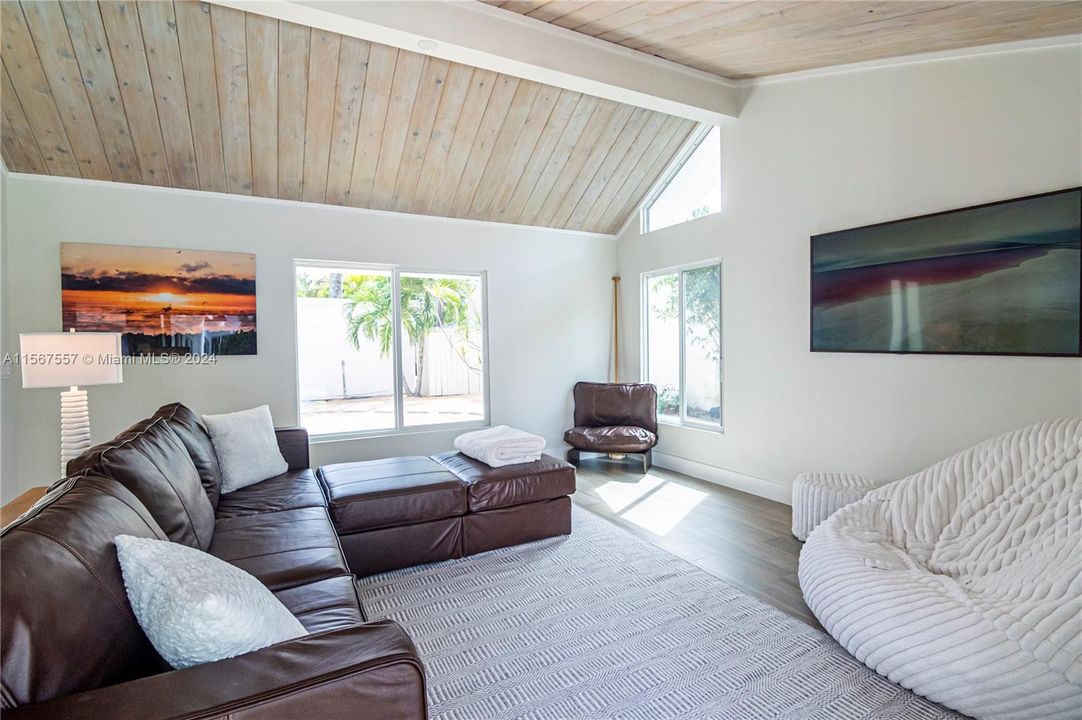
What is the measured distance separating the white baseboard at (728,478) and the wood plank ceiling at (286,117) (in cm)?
284

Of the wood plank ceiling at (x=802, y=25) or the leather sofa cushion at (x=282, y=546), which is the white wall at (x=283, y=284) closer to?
the leather sofa cushion at (x=282, y=546)

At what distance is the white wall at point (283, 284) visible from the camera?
364cm

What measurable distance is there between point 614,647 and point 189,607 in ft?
5.49

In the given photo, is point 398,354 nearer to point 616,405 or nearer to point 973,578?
point 616,405

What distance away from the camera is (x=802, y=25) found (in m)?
2.96

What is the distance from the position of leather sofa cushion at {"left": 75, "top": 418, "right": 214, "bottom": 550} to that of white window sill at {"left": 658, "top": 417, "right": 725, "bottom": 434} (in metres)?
3.89

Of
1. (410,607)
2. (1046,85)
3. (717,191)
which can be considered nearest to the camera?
(410,607)

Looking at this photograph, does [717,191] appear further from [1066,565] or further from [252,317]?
[252,317]

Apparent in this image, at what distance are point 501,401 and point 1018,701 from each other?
13.7ft

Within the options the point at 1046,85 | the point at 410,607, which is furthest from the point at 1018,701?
the point at 1046,85

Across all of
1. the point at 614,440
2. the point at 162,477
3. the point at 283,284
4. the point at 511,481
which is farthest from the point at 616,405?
the point at 162,477

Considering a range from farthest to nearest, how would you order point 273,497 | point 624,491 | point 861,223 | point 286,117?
point 624,491 → point 286,117 → point 861,223 → point 273,497

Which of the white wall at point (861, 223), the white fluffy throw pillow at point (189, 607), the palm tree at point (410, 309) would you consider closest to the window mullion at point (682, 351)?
A: the white wall at point (861, 223)

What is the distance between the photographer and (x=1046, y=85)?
2.78 m
